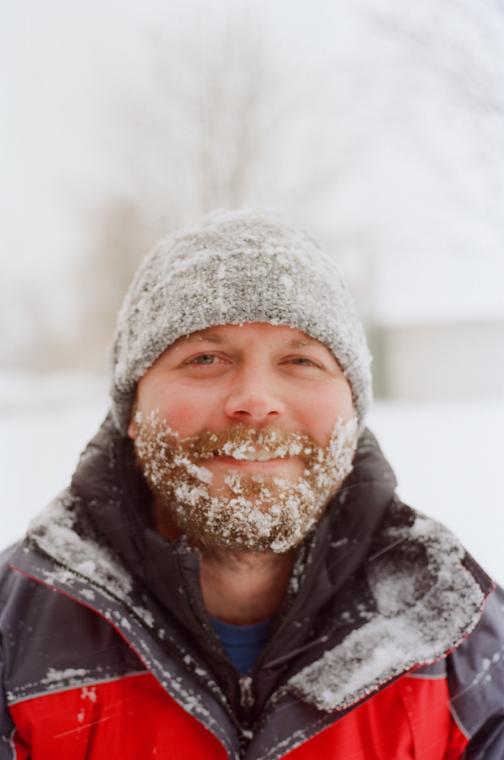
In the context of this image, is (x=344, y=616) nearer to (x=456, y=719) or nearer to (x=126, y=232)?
(x=456, y=719)

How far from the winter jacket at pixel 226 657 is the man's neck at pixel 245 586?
0.08 m

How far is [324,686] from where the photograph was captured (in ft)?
4.36

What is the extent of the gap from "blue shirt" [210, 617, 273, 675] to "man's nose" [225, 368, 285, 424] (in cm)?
60

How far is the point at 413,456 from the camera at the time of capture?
22.7ft

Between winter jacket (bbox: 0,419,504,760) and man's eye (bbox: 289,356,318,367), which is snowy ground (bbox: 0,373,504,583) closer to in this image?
winter jacket (bbox: 0,419,504,760)

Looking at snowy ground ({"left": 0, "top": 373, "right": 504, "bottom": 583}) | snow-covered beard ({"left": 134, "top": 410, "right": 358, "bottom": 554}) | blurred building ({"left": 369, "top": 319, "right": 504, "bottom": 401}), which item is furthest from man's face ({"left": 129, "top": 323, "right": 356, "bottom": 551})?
blurred building ({"left": 369, "top": 319, "right": 504, "bottom": 401})

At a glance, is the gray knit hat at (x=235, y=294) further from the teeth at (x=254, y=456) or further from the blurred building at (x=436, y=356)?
the blurred building at (x=436, y=356)

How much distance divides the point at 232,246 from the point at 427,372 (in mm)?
14574

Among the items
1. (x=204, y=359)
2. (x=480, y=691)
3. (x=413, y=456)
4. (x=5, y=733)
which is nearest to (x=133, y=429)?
(x=204, y=359)

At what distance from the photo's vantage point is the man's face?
1.36m

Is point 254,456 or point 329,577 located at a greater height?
point 254,456

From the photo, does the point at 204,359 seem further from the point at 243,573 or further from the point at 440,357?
the point at 440,357

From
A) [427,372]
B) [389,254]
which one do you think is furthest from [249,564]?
[427,372]

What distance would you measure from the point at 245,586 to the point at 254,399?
0.56 m
